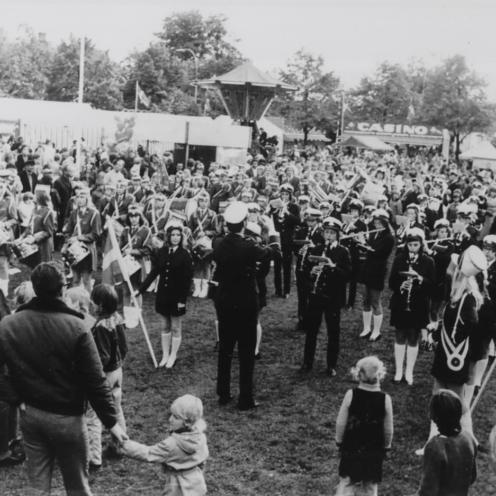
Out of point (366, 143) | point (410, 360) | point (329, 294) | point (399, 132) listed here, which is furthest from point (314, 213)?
point (399, 132)

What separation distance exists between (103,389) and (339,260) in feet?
16.9

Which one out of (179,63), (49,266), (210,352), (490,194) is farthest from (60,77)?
(49,266)

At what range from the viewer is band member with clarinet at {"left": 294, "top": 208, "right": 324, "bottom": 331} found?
32.0ft

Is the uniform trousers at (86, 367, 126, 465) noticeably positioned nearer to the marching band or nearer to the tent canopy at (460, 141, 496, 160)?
the marching band

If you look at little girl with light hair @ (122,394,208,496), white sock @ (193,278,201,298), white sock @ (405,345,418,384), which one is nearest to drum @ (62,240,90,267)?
white sock @ (193,278,201,298)

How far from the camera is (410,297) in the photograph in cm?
A: 863

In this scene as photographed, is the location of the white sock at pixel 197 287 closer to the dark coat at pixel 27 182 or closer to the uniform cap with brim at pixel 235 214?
the uniform cap with brim at pixel 235 214

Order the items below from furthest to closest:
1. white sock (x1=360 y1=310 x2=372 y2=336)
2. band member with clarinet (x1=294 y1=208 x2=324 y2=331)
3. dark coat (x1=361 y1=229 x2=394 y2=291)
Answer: white sock (x1=360 y1=310 x2=372 y2=336), dark coat (x1=361 y1=229 x2=394 y2=291), band member with clarinet (x1=294 y1=208 x2=324 y2=331)

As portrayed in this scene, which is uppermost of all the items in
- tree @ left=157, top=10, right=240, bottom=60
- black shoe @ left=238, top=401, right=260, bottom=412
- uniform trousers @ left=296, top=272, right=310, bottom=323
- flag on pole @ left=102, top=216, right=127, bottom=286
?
tree @ left=157, top=10, right=240, bottom=60

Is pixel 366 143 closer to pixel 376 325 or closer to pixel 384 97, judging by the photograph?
pixel 384 97

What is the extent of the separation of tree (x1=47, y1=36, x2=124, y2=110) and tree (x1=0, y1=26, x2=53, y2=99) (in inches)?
39.6

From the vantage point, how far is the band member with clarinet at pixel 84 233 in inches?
448

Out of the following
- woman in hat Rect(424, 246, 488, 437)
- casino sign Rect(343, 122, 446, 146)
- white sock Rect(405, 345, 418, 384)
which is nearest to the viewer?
woman in hat Rect(424, 246, 488, 437)

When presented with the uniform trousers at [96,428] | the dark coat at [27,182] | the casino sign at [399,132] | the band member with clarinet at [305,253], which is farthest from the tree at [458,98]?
the uniform trousers at [96,428]
